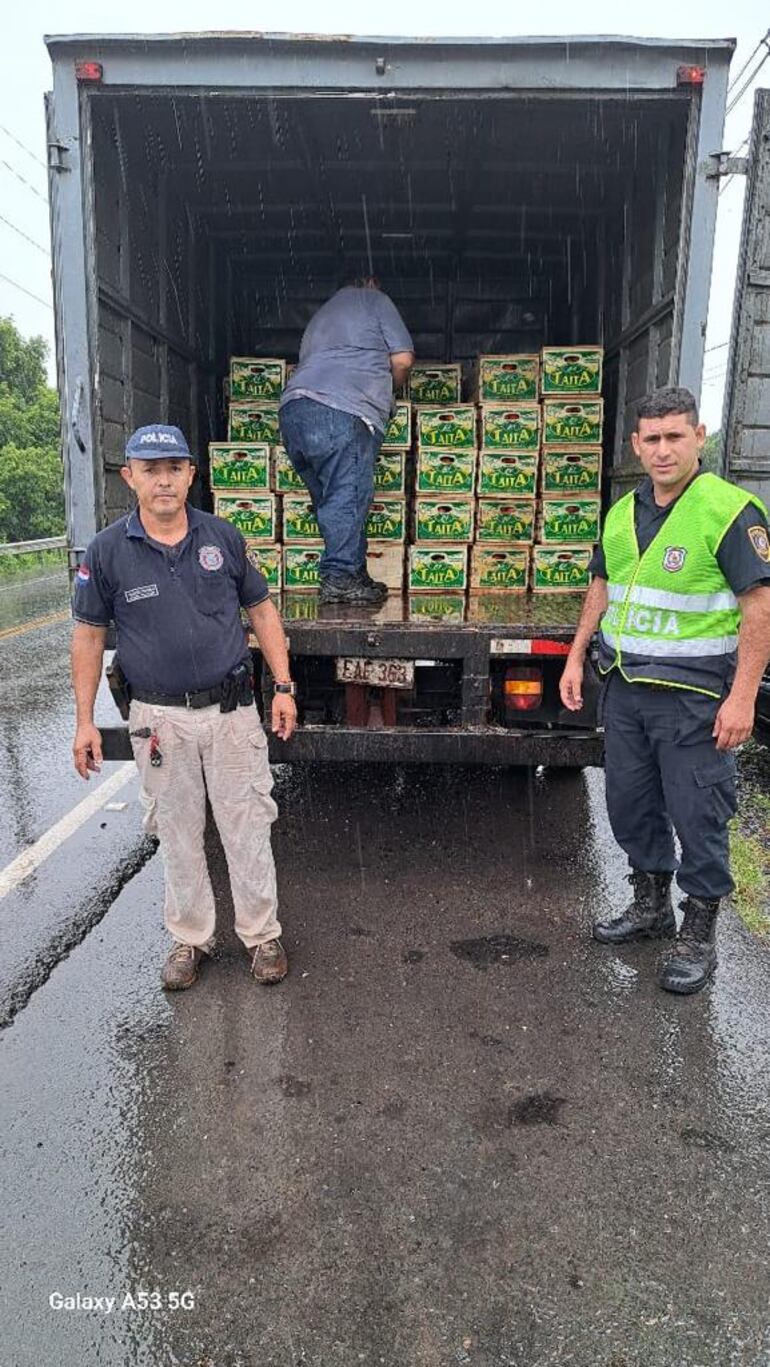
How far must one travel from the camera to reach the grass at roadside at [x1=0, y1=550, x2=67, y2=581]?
18.7 meters

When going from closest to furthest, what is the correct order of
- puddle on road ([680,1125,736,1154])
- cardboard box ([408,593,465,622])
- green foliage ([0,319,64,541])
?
puddle on road ([680,1125,736,1154]) → cardboard box ([408,593,465,622]) → green foliage ([0,319,64,541])

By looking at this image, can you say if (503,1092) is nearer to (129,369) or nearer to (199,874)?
(199,874)

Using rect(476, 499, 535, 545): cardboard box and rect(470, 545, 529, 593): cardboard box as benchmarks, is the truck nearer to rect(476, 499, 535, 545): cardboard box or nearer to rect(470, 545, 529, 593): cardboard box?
rect(470, 545, 529, 593): cardboard box

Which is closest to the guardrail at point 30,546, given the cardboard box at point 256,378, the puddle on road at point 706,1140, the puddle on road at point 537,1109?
the cardboard box at point 256,378

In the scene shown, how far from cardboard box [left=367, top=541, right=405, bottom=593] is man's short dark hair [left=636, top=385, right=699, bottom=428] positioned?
2199mm

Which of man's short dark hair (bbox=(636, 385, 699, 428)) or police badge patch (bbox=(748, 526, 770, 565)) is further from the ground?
man's short dark hair (bbox=(636, 385, 699, 428))

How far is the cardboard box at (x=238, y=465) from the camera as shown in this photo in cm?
495

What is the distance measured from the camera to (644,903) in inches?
137

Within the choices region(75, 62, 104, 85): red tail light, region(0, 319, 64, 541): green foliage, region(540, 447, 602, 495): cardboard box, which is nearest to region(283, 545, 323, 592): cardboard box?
region(540, 447, 602, 495): cardboard box

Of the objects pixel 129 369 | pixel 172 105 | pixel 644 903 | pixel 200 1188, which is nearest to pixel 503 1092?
pixel 200 1188

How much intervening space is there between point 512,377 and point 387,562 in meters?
1.29

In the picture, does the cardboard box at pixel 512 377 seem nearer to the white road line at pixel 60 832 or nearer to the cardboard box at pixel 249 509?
the cardboard box at pixel 249 509

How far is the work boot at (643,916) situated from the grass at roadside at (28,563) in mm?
16919

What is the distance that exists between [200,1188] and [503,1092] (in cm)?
88
